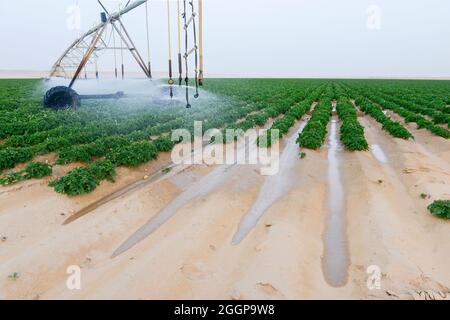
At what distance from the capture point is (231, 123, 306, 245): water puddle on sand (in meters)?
6.79

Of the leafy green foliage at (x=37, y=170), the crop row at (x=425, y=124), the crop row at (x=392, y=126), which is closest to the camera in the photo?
the leafy green foliage at (x=37, y=170)

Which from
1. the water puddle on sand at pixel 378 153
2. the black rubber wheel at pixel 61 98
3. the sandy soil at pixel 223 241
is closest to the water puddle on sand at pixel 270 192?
the sandy soil at pixel 223 241

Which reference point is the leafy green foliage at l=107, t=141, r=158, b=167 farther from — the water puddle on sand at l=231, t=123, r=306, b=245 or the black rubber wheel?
the black rubber wheel

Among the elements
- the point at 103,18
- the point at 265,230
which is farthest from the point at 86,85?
the point at 265,230

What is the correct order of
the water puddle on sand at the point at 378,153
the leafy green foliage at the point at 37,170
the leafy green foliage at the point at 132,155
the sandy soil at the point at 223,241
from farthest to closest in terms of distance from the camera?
the water puddle on sand at the point at 378,153, the leafy green foliage at the point at 132,155, the leafy green foliage at the point at 37,170, the sandy soil at the point at 223,241

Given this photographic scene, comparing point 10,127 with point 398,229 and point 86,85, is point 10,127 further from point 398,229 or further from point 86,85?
point 86,85

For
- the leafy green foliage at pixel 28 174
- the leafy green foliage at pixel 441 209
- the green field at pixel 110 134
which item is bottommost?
the leafy green foliage at pixel 441 209

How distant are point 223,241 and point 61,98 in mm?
15714

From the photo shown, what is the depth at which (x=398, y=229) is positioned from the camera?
6.58m

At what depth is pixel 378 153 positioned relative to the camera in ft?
40.6

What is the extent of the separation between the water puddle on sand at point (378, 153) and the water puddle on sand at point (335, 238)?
205cm

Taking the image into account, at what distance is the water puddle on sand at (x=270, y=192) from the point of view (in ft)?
22.3

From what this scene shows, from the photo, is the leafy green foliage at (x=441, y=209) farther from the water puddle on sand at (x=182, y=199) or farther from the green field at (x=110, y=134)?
the green field at (x=110, y=134)
